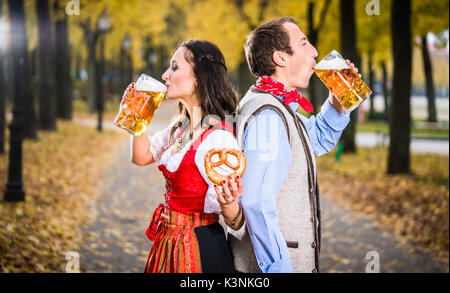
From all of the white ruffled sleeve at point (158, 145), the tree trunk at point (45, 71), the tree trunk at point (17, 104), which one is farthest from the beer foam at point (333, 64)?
the tree trunk at point (45, 71)

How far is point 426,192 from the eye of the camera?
29.6 feet

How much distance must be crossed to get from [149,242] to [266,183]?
204 inches

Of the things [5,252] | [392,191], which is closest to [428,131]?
[392,191]

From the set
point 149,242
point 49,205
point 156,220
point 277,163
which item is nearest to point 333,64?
point 277,163

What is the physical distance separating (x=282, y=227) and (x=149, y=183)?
9.31m

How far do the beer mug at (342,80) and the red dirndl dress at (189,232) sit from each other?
51 cm

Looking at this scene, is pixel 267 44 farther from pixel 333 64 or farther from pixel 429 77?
pixel 429 77

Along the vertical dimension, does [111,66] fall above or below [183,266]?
above

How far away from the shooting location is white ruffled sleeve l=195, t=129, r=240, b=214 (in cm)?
203

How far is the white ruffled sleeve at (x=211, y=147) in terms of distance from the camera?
2.03 m

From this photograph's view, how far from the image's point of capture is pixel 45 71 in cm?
1619

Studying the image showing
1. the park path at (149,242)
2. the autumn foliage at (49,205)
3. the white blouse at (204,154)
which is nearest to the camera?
the white blouse at (204,154)

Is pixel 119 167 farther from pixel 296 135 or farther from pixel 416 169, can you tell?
pixel 296 135

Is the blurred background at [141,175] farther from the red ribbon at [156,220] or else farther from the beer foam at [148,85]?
the beer foam at [148,85]
